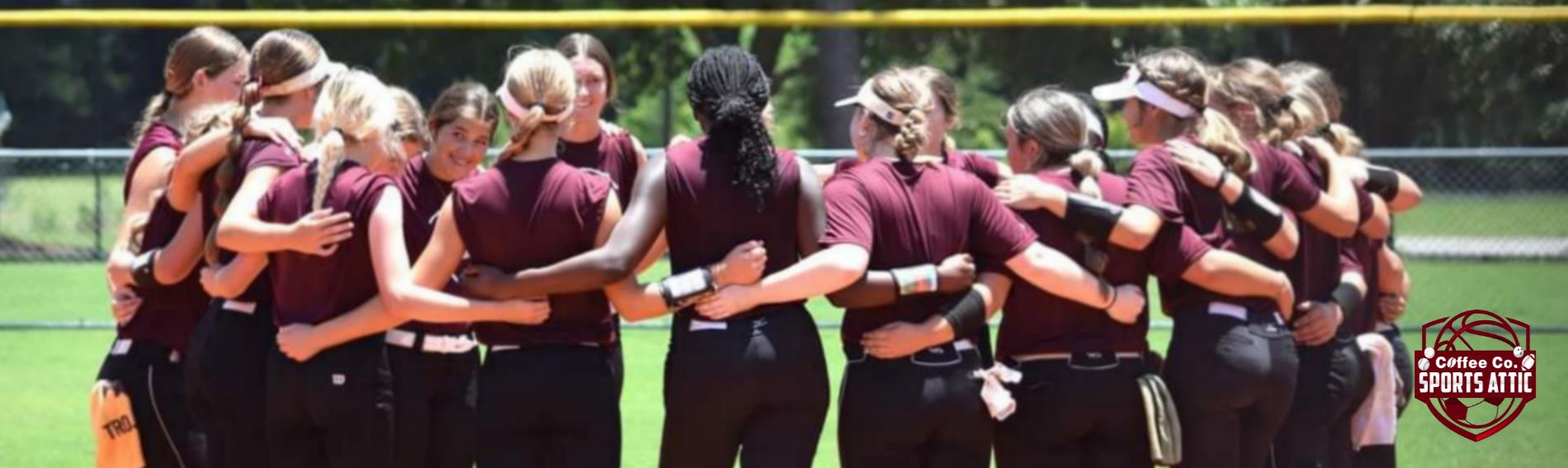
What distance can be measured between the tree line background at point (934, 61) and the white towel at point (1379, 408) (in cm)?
467

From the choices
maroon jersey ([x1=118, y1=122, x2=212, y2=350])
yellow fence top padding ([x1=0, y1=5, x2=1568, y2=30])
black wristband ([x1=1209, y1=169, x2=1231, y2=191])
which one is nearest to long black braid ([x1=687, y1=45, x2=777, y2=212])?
black wristband ([x1=1209, y1=169, x2=1231, y2=191])

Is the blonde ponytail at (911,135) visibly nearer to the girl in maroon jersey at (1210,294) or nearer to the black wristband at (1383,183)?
the girl in maroon jersey at (1210,294)

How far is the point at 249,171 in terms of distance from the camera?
499 centimetres

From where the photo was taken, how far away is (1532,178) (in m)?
13.0

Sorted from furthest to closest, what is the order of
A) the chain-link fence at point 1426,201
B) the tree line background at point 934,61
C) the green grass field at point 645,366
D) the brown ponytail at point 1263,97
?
the chain-link fence at point 1426,201, the tree line background at point 934,61, the green grass field at point 645,366, the brown ponytail at point 1263,97

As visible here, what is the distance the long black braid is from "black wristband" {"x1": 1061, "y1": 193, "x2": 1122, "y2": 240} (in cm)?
80

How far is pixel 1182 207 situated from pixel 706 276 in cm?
145

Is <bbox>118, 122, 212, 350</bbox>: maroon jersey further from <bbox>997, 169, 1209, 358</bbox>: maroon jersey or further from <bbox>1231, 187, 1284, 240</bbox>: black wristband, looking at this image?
<bbox>1231, 187, 1284, 240</bbox>: black wristband

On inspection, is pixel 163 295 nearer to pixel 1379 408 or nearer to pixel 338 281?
pixel 338 281

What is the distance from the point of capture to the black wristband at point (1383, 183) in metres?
6.22

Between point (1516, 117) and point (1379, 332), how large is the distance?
5267mm

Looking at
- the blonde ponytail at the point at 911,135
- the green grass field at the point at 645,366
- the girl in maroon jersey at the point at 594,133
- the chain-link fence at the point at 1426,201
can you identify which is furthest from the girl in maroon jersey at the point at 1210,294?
the chain-link fence at the point at 1426,201

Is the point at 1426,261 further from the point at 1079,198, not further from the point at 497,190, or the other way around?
the point at 497,190

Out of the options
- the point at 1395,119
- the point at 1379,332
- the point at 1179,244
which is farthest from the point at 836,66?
the point at 1179,244
